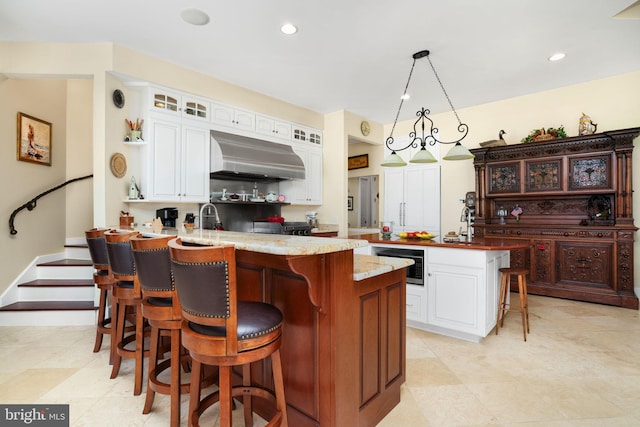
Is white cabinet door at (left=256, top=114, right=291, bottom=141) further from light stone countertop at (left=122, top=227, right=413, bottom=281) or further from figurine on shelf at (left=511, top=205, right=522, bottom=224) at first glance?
figurine on shelf at (left=511, top=205, right=522, bottom=224)

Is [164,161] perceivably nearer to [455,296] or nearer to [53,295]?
[53,295]

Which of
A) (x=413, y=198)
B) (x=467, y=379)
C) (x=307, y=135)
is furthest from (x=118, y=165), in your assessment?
(x=413, y=198)

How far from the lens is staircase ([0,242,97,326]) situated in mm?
3254

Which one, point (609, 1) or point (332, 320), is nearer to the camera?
point (332, 320)

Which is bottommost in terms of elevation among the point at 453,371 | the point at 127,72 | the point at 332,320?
the point at 453,371

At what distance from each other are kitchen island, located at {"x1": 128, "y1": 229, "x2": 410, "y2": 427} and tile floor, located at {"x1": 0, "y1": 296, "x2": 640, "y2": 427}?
1.11ft

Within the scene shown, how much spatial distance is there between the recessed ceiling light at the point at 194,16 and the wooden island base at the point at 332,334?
2.41 meters

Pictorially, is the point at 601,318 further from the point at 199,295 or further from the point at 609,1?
the point at 199,295

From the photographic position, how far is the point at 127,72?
343 cm

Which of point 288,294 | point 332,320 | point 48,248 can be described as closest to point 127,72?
point 48,248

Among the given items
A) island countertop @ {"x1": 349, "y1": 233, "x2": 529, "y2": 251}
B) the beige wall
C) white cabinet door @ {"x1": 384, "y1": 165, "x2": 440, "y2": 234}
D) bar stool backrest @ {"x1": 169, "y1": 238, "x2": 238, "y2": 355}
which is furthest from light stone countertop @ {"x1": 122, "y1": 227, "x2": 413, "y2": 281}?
white cabinet door @ {"x1": 384, "y1": 165, "x2": 440, "y2": 234}

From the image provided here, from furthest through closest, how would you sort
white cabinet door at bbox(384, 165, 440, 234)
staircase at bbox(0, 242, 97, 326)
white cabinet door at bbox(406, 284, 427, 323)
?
1. white cabinet door at bbox(384, 165, 440, 234)
2. staircase at bbox(0, 242, 97, 326)
3. white cabinet door at bbox(406, 284, 427, 323)

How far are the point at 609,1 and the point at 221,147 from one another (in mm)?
4263

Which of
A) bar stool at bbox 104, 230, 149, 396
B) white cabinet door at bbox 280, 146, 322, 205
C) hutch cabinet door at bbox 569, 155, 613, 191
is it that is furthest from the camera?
white cabinet door at bbox 280, 146, 322, 205
